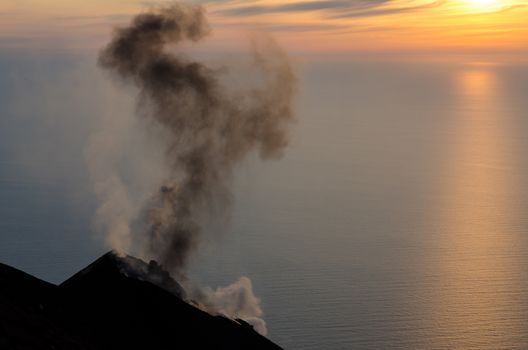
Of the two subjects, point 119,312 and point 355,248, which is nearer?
point 119,312

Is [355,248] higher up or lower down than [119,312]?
higher up

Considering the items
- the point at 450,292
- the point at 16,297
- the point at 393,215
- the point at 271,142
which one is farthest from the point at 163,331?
the point at 393,215

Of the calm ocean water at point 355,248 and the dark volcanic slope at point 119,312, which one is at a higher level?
the calm ocean water at point 355,248

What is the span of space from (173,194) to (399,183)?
4336 inches

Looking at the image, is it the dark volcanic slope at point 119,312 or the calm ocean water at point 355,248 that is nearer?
the dark volcanic slope at point 119,312

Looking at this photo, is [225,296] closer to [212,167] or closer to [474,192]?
[212,167]

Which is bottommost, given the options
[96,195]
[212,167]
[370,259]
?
[212,167]

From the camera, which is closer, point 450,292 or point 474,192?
point 450,292

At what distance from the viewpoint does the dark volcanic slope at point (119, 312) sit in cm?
4134

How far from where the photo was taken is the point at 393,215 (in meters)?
137

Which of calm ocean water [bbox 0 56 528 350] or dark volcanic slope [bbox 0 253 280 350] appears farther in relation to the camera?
calm ocean water [bbox 0 56 528 350]

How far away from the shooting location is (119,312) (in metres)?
45.1

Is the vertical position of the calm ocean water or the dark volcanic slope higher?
the calm ocean water

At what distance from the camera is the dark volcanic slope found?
136 feet
